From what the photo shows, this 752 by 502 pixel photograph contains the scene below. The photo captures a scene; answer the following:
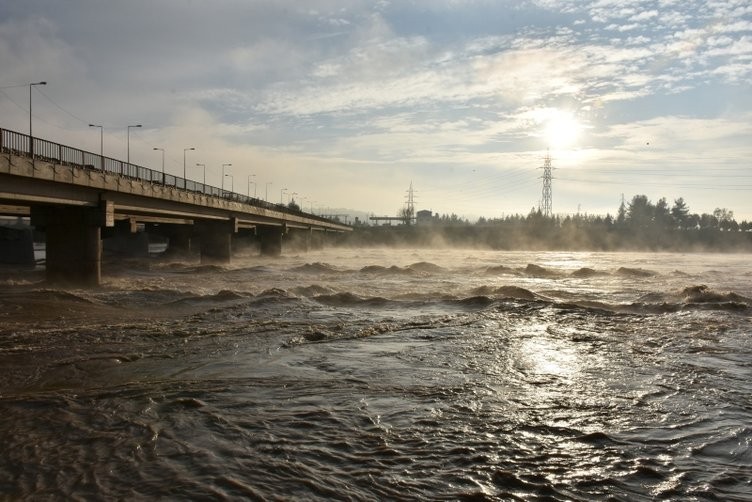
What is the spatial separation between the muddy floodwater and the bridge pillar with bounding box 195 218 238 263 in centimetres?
4224

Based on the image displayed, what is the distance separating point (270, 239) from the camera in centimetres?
8831

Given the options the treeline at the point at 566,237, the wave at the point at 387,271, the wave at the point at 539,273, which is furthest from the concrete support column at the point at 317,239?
the wave at the point at 539,273

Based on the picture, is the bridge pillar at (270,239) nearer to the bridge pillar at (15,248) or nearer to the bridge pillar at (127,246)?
the bridge pillar at (127,246)

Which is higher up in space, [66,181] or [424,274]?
[66,181]

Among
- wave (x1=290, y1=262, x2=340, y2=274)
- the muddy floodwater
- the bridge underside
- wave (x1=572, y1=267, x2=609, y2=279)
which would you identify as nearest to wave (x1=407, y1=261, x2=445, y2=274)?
wave (x1=290, y1=262, x2=340, y2=274)

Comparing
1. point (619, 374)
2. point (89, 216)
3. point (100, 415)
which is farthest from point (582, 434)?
point (89, 216)

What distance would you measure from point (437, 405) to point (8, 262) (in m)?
59.3

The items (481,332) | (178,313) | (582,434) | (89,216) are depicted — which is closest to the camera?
(582,434)

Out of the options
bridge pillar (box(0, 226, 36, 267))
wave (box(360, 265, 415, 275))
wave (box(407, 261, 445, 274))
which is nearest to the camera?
wave (box(360, 265, 415, 275))

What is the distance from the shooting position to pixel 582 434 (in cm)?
847

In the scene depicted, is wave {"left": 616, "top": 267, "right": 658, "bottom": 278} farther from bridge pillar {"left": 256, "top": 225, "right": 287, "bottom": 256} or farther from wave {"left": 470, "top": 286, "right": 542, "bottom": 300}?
bridge pillar {"left": 256, "top": 225, "right": 287, "bottom": 256}

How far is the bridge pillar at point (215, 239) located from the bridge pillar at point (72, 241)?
90.6 ft

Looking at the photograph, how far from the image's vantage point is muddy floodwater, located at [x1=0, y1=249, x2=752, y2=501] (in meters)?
6.84

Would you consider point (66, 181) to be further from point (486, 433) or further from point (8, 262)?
point (8, 262)
